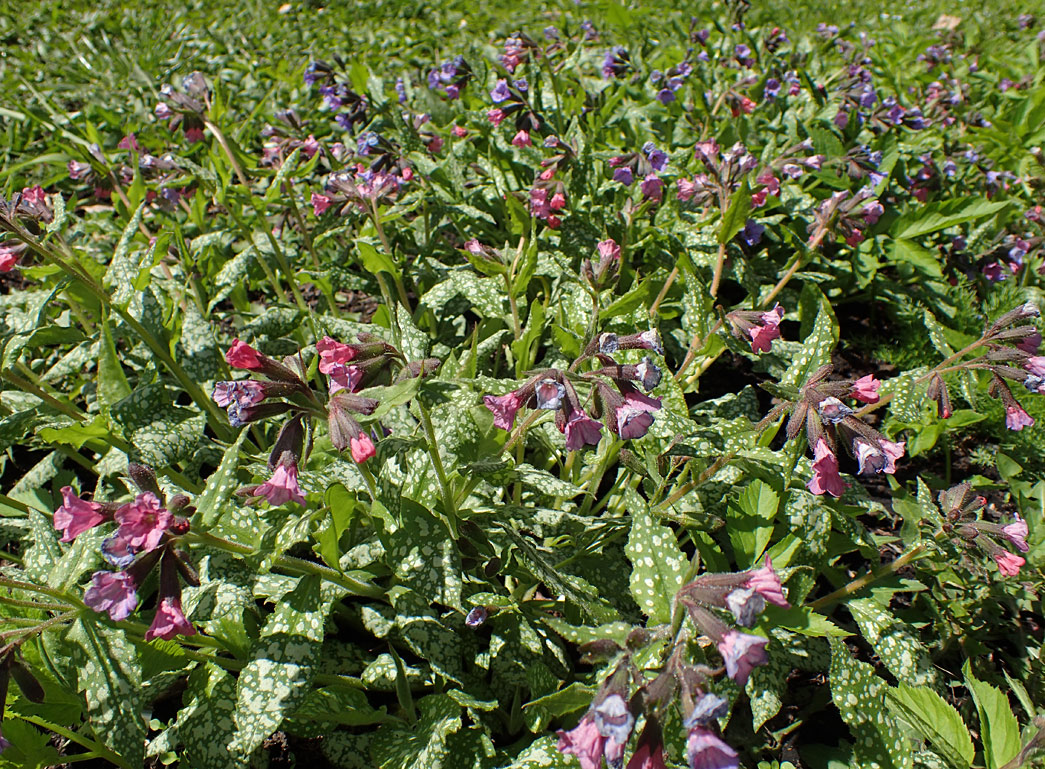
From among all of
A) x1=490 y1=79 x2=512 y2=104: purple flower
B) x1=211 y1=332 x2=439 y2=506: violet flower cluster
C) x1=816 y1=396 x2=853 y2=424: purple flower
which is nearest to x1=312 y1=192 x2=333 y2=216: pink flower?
x1=490 y1=79 x2=512 y2=104: purple flower

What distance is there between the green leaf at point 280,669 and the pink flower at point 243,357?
2.02 ft

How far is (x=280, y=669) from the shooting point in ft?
5.46

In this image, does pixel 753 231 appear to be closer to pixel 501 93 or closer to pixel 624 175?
pixel 624 175

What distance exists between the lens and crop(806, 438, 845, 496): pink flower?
1621mm

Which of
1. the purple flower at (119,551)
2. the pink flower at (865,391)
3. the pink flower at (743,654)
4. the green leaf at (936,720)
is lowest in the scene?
the green leaf at (936,720)

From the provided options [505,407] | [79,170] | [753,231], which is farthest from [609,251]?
[79,170]

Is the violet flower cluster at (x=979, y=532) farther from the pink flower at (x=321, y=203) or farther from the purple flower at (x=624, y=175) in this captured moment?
the pink flower at (x=321, y=203)

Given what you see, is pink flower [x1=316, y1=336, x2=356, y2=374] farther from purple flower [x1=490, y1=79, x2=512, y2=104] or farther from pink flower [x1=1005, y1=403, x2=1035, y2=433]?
purple flower [x1=490, y1=79, x2=512, y2=104]

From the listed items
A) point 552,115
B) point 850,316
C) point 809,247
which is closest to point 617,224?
point 809,247

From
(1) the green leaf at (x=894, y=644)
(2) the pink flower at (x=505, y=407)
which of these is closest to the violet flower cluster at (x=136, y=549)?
(2) the pink flower at (x=505, y=407)

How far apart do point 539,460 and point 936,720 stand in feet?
4.59

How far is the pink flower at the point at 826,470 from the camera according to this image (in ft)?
5.32

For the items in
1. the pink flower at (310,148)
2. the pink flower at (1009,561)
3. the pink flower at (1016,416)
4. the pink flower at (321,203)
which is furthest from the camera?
the pink flower at (310,148)

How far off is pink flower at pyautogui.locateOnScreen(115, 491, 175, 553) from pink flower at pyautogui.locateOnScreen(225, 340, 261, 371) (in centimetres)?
31
